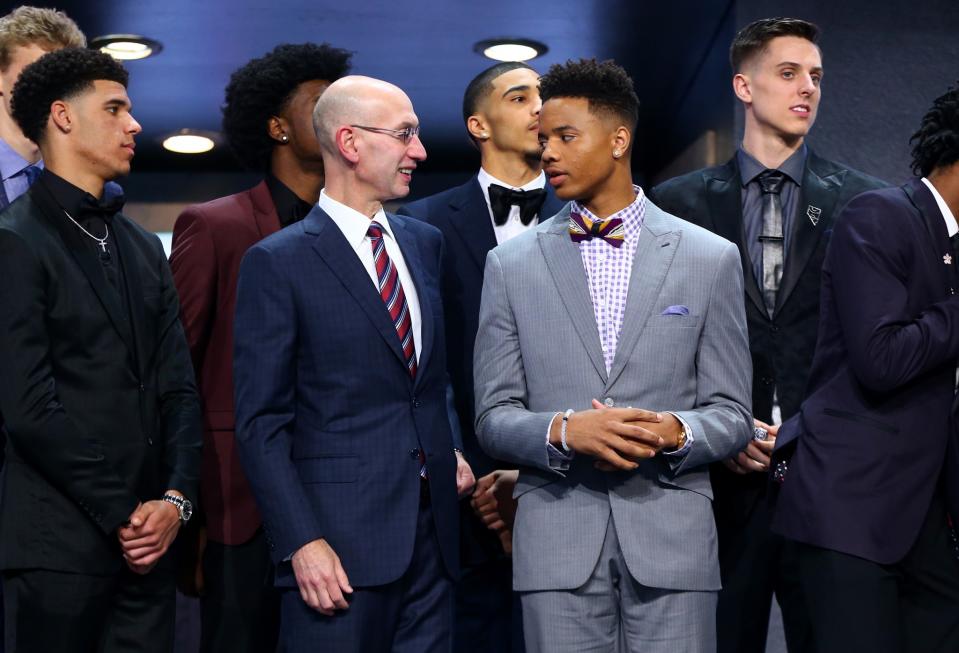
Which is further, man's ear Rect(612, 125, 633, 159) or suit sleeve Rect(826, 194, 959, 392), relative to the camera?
man's ear Rect(612, 125, 633, 159)

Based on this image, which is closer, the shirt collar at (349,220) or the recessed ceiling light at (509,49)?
the shirt collar at (349,220)

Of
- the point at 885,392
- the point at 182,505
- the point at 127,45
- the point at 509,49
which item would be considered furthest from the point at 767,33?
the point at 127,45

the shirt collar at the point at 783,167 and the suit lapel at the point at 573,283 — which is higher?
the shirt collar at the point at 783,167

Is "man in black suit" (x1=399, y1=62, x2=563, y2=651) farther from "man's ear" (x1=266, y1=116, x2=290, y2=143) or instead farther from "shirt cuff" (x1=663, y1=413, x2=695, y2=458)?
"shirt cuff" (x1=663, y1=413, x2=695, y2=458)

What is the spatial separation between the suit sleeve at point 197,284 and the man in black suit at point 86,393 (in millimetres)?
145

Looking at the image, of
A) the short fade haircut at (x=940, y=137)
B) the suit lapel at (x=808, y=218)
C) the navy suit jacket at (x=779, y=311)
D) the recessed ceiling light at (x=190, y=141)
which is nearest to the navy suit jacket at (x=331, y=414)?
the navy suit jacket at (x=779, y=311)

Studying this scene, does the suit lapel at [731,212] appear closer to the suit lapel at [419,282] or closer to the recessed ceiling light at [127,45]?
the suit lapel at [419,282]

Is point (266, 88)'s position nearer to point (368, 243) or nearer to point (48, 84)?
point (48, 84)

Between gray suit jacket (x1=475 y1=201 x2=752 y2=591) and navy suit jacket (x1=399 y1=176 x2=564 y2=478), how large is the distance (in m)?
0.75

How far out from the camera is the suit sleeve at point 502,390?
2.92 metres

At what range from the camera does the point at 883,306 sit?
2.96 meters

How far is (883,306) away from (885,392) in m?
0.21

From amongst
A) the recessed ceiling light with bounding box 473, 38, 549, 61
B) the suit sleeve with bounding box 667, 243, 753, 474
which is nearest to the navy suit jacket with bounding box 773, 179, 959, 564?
the suit sleeve with bounding box 667, 243, 753, 474

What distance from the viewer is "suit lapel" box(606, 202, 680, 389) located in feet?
9.75
